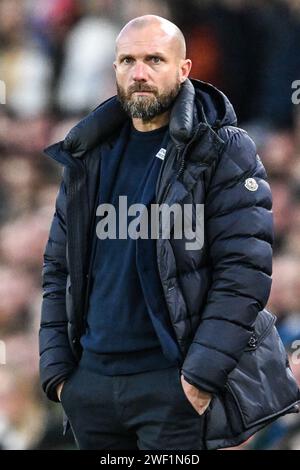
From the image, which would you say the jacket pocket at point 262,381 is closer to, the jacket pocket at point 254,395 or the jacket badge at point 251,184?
the jacket pocket at point 254,395

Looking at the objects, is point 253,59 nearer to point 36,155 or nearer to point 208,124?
point 36,155

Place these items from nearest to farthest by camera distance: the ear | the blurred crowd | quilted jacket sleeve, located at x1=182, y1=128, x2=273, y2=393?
quilted jacket sleeve, located at x1=182, y1=128, x2=273, y2=393, the ear, the blurred crowd

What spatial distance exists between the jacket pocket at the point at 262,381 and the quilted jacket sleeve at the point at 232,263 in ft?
0.36

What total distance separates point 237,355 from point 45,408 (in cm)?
212

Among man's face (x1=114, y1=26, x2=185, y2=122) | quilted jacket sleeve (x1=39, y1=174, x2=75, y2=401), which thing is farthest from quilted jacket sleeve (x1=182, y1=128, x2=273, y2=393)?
quilted jacket sleeve (x1=39, y1=174, x2=75, y2=401)

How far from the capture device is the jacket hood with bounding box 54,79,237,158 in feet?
9.45

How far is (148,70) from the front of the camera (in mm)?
2891

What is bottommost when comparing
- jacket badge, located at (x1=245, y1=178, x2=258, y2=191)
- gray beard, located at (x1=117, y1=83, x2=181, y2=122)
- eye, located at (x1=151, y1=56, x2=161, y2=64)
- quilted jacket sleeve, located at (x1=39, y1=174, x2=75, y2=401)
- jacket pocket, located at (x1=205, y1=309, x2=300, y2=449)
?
jacket pocket, located at (x1=205, y1=309, x2=300, y2=449)

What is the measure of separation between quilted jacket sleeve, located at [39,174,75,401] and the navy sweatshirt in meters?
0.10

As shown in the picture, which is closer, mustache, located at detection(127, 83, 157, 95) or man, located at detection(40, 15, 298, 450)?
man, located at detection(40, 15, 298, 450)

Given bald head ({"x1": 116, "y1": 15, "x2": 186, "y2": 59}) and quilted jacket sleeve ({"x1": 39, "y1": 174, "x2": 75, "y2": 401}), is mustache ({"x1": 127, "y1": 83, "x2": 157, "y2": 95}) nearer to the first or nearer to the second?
Result: bald head ({"x1": 116, "y1": 15, "x2": 186, "y2": 59})

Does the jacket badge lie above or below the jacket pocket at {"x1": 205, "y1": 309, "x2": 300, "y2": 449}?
above

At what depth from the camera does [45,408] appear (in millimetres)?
4738

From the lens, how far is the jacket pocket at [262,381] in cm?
286
